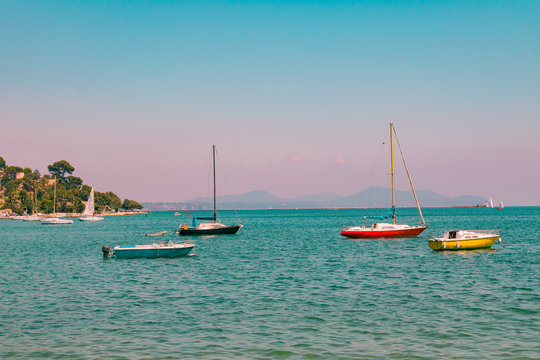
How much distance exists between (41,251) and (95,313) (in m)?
48.5

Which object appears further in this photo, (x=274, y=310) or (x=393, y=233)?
(x=393, y=233)

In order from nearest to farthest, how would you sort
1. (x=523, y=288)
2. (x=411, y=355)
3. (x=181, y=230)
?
1. (x=411, y=355)
2. (x=523, y=288)
3. (x=181, y=230)

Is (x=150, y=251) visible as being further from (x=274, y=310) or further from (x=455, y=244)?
(x=455, y=244)

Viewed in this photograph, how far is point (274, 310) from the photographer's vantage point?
26.0 metres

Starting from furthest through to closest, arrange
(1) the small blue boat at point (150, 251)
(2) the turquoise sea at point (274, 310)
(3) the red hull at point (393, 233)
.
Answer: (3) the red hull at point (393, 233), (1) the small blue boat at point (150, 251), (2) the turquoise sea at point (274, 310)

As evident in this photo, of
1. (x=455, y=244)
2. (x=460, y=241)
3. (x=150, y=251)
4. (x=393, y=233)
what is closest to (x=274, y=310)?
(x=150, y=251)

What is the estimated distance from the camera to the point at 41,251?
2685 inches

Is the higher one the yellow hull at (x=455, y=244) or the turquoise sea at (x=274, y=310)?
the yellow hull at (x=455, y=244)

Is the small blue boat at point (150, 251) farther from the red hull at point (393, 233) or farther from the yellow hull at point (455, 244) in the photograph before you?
the red hull at point (393, 233)

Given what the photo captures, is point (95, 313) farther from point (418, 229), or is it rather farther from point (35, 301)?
point (418, 229)

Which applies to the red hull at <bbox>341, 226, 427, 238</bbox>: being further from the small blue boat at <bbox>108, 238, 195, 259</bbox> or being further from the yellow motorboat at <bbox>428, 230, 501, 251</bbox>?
the small blue boat at <bbox>108, 238, 195, 259</bbox>

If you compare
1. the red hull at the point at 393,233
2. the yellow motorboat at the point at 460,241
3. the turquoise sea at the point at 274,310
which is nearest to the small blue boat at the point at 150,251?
the turquoise sea at the point at 274,310

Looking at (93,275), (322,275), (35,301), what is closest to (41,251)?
(93,275)

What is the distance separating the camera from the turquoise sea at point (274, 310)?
19062 mm
